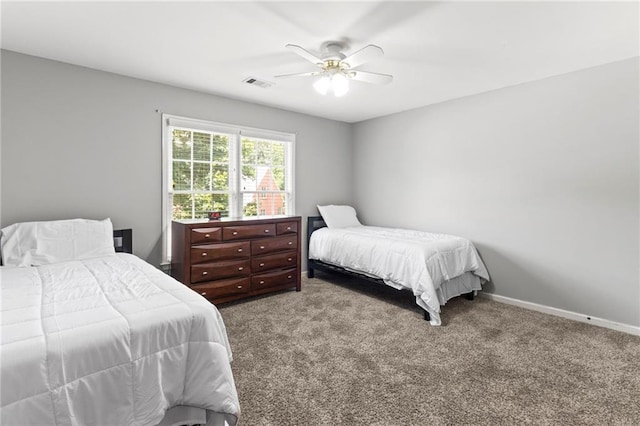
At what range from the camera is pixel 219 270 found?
348cm

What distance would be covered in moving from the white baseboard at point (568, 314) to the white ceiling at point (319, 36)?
246 cm

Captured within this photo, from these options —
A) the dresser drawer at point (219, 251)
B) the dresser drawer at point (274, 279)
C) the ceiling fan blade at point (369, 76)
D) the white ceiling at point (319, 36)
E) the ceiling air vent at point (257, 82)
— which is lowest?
the dresser drawer at point (274, 279)

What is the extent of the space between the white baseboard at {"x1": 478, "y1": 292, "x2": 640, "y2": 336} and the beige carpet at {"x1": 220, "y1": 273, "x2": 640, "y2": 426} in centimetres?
10

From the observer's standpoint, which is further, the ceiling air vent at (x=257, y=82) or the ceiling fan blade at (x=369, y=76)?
the ceiling air vent at (x=257, y=82)

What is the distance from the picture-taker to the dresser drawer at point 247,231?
11.7 ft

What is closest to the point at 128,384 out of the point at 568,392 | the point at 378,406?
the point at 378,406

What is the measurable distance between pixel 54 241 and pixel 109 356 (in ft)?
6.48

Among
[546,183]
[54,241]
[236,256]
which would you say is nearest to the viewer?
[54,241]

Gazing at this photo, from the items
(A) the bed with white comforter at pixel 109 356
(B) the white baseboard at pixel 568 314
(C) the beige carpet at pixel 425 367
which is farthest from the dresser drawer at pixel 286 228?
(B) the white baseboard at pixel 568 314

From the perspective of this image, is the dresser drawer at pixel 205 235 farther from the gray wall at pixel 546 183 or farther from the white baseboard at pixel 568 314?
the white baseboard at pixel 568 314

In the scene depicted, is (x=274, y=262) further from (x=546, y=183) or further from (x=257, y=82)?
(x=546, y=183)

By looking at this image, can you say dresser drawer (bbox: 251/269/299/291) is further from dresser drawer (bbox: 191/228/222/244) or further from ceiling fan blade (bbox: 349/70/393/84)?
ceiling fan blade (bbox: 349/70/393/84)

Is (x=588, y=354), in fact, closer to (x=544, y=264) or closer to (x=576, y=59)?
(x=544, y=264)

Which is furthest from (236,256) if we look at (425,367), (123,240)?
(425,367)
